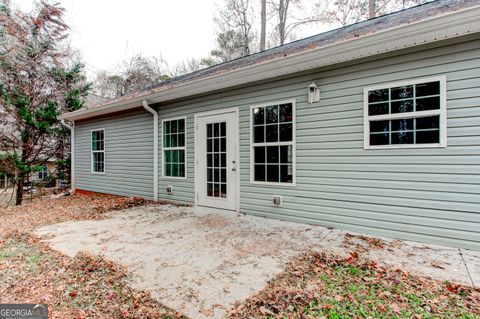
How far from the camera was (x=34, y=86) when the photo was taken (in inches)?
294

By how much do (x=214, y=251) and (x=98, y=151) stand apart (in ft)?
21.6

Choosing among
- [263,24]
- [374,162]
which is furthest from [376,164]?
[263,24]

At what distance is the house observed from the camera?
294 cm

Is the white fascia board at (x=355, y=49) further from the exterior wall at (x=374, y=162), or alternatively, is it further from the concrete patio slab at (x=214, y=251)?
the concrete patio slab at (x=214, y=251)

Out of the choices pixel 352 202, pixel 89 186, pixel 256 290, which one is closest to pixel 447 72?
pixel 352 202

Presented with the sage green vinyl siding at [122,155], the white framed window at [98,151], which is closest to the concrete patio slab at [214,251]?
the sage green vinyl siding at [122,155]

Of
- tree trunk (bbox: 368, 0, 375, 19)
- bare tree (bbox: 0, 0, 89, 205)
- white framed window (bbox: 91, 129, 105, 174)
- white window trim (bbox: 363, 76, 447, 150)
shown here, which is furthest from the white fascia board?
tree trunk (bbox: 368, 0, 375, 19)

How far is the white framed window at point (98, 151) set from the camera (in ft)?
25.6

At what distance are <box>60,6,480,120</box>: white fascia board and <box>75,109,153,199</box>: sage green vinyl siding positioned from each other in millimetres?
1870

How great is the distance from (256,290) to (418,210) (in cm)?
243

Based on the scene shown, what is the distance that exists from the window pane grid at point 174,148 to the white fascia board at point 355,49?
88 centimetres

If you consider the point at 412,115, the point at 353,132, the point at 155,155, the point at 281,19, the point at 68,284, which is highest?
the point at 281,19

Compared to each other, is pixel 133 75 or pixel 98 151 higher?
pixel 133 75

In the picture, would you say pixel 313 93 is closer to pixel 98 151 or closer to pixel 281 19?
pixel 98 151
